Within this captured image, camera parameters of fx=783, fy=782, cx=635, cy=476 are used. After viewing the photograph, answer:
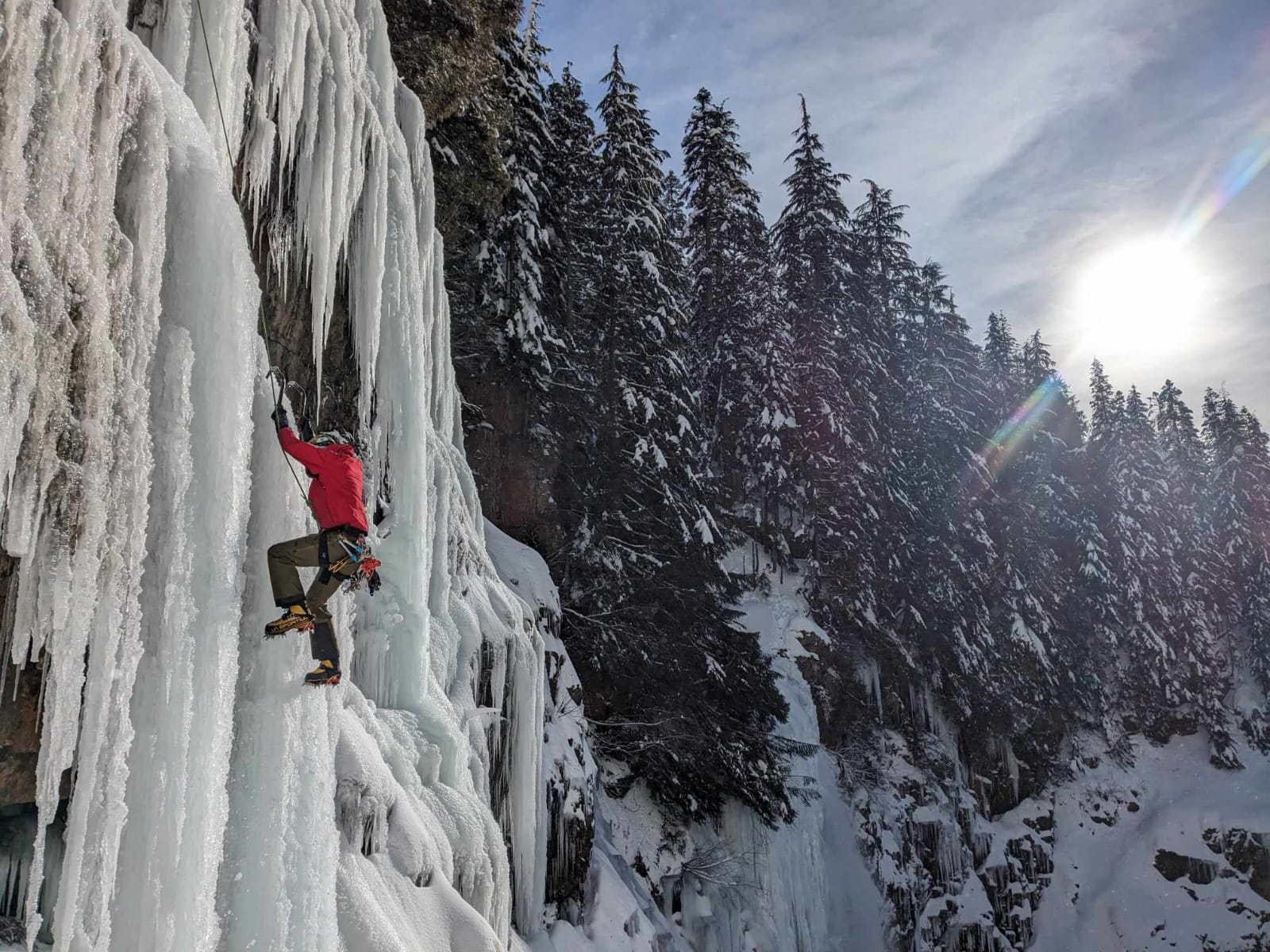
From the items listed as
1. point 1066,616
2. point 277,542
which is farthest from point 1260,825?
point 277,542

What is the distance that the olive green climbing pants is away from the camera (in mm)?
3498

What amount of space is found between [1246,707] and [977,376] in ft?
51.8

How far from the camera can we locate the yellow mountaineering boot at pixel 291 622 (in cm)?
348

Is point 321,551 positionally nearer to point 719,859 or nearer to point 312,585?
point 312,585

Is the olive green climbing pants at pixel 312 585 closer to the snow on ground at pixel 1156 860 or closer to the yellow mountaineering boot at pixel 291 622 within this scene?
the yellow mountaineering boot at pixel 291 622

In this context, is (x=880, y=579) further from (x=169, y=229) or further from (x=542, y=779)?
(x=169, y=229)

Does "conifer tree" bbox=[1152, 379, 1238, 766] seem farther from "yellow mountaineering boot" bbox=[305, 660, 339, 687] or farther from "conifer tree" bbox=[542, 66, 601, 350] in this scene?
"yellow mountaineering boot" bbox=[305, 660, 339, 687]

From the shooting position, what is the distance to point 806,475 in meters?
20.1

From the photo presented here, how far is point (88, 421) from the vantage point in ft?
9.12

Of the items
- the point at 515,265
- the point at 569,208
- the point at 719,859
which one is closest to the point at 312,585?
the point at 515,265

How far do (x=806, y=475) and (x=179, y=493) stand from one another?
1813 centimetres

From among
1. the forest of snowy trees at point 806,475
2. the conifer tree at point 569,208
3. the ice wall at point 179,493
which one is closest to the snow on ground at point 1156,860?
the forest of snowy trees at point 806,475

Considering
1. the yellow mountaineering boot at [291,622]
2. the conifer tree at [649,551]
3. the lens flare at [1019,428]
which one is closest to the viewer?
the yellow mountaineering boot at [291,622]

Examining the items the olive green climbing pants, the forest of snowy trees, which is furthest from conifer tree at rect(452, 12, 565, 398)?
the olive green climbing pants
